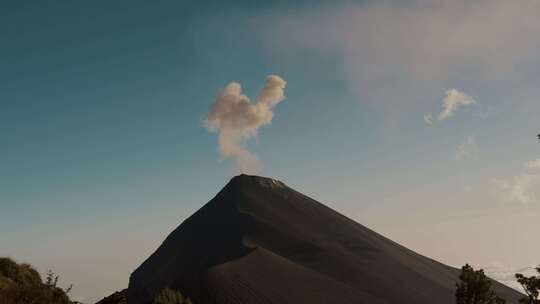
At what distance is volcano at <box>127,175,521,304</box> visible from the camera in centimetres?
11809

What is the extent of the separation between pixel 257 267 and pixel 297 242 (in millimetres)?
36476

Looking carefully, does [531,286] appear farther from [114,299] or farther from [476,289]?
[114,299]

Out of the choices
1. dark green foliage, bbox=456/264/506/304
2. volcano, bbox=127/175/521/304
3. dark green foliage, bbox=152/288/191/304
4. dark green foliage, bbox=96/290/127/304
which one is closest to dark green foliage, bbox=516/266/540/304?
dark green foliage, bbox=456/264/506/304

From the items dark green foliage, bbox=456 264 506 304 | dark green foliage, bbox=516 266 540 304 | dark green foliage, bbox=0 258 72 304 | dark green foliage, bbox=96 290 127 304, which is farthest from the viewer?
dark green foliage, bbox=456 264 506 304

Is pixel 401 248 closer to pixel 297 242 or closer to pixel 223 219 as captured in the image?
pixel 297 242

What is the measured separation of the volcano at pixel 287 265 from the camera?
387ft

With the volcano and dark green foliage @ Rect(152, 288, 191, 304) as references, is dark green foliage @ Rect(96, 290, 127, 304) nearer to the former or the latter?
dark green foliage @ Rect(152, 288, 191, 304)

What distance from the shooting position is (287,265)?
13788 cm

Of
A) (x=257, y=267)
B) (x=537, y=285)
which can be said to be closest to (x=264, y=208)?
(x=257, y=267)

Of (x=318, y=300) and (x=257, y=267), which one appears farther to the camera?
(x=257, y=267)

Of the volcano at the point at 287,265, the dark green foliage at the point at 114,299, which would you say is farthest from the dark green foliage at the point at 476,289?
the volcano at the point at 287,265

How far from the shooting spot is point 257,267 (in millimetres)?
131375

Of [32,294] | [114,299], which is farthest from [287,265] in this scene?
[32,294]

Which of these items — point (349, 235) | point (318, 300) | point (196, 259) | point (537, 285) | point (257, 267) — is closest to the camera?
point (537, 285)
